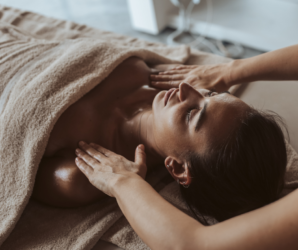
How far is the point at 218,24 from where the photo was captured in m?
2.53

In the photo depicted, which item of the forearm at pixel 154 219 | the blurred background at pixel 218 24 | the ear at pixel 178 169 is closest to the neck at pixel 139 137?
the ear at pixel 178 169

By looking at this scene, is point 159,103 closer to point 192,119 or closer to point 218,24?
point 192,119

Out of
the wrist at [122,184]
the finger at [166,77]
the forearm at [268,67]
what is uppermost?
the forearm at [268,67]

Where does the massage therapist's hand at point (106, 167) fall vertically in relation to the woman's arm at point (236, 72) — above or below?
below

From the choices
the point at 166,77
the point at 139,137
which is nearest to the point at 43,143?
the point at 139,137

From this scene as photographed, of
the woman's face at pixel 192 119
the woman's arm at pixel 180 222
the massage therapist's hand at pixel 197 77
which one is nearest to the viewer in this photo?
the woman's arm at pixel 180 222

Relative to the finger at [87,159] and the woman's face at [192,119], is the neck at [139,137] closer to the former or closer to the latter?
the woman's face at [192,119]

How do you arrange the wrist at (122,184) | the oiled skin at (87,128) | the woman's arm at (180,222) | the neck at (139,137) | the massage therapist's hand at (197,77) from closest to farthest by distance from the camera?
the woman's arm at (180,222) < the wrist at (122,184) < the oiled skin at (87,128) < the neck at (139,137) < the massage therapist's hand at (197,77)

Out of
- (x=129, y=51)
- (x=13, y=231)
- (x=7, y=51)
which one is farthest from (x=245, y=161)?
(x=7, y=51)

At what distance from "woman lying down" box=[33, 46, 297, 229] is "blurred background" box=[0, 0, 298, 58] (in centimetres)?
138

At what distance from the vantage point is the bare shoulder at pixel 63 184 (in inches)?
38.8

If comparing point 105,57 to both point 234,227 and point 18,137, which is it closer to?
point 18,137

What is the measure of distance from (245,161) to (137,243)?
17.3 inches

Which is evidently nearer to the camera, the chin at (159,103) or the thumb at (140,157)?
the thumb at (140,157)
